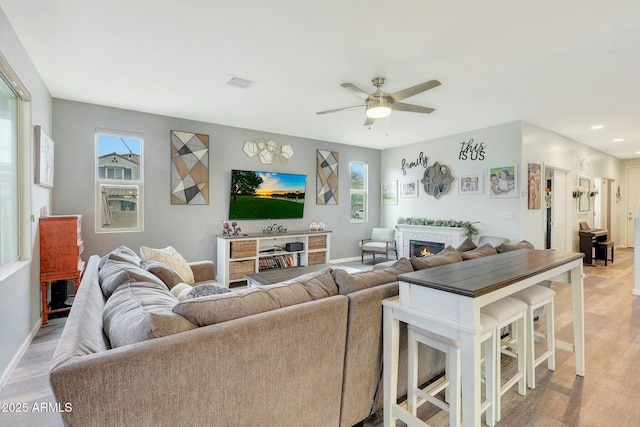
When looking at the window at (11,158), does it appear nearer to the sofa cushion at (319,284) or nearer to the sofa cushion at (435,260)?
the sofa cushion at (319,284)

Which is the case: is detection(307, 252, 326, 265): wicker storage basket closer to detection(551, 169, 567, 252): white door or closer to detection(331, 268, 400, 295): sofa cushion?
detection(331, 268, 400, 295): sofa cushion

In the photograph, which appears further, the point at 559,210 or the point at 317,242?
the point at 559,210

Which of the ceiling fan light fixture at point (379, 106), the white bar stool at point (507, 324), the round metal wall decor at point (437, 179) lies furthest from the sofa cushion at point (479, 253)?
the round metal wall decor at point (437, 179)

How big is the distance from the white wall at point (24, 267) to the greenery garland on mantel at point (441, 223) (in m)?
5.97

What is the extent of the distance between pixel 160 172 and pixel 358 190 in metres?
4.25

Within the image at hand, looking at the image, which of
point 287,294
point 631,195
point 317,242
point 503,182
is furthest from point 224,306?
point 631,195

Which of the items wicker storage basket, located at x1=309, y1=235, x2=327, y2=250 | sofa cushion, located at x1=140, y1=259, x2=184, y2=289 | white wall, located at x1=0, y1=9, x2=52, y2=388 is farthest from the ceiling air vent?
wicker storage basket, located at x1=309, y1=235, x2=327, y2=250

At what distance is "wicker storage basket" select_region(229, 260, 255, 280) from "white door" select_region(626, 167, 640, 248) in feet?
35.1

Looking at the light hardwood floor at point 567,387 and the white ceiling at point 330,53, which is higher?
the white ceiling at point 330,53

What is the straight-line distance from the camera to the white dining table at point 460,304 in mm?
1361

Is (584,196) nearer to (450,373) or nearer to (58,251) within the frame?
(450,373)

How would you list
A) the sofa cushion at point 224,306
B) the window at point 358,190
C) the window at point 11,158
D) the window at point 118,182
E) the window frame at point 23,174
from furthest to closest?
1. the window at point 358,190
2. the window at point 118,182
3. the window frame at point 23,174
4. the window at point 11,158
5. the sofa cushion at point 224,306

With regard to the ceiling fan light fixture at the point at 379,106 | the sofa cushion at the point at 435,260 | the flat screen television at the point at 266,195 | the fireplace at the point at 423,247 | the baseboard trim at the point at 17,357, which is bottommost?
the baseboard trim at the point at 17,357

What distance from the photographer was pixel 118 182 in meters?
4.40
